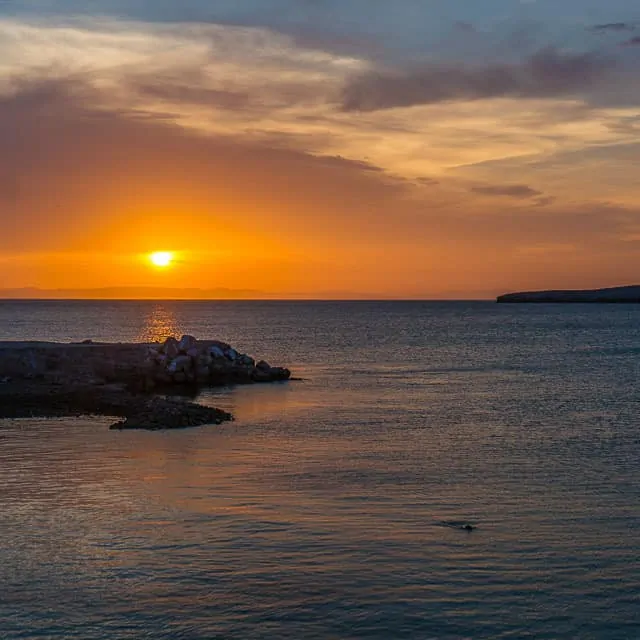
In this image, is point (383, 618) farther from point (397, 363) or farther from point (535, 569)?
point (397, 363)

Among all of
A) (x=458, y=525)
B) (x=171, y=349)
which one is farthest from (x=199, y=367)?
(x=458, y=525)

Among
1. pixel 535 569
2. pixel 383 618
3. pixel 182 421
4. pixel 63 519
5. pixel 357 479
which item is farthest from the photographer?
pixel 182 421

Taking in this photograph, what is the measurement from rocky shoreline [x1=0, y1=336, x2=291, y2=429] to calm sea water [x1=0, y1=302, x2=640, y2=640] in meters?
1.92

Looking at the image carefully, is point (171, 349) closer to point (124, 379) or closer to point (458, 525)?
point (124, 379)

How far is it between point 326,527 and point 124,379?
111ft

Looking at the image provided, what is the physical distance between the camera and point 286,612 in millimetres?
14422

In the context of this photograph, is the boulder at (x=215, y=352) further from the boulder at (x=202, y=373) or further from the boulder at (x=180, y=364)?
the boulder at (x=180, y=364)

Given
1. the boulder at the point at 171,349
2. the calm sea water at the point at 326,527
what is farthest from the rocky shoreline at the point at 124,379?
the calm sea water at the point at 326,527

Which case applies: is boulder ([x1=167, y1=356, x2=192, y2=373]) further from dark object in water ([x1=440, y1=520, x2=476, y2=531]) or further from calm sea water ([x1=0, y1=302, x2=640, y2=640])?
dark object in water ([x1=440, y1=520, x2=476, y2=531])

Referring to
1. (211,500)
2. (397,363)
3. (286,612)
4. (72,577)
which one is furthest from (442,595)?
(397,363)

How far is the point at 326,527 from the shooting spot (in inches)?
752

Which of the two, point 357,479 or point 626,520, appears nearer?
point 626,520

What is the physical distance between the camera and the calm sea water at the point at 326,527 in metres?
14.3

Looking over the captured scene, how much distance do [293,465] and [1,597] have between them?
12.4 m
